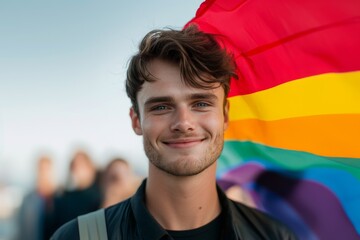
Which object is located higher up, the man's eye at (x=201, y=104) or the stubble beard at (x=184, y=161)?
the man's eye at (x=201, y=104)

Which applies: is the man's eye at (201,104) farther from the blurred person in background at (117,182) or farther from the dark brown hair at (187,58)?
the blurred person in background at (117,182)

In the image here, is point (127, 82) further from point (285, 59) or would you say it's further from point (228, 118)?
point (285, 59)

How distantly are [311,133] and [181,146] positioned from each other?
26.9 inches

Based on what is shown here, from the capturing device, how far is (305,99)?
2533 mm

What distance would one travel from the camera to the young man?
2.36 metres

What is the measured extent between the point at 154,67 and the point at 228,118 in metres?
0.48

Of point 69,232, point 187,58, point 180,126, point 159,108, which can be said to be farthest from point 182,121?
point 69,232

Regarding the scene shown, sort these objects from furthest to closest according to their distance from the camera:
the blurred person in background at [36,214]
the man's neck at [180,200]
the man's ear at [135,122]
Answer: the blurred person in background at [36,214]
the man's ear at [135,122]
the man's neck at [180,200]

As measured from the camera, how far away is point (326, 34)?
7.73 ft

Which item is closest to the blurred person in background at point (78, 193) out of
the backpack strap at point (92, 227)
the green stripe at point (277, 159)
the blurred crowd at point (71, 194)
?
the blurred crowd at point (71, 194)

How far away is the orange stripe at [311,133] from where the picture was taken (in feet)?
7.82

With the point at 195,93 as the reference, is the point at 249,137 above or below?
below

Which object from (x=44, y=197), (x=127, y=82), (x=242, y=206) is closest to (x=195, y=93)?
(x=127, y=82)

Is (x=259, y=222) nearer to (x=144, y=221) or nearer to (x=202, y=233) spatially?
(x=202, y=233)
